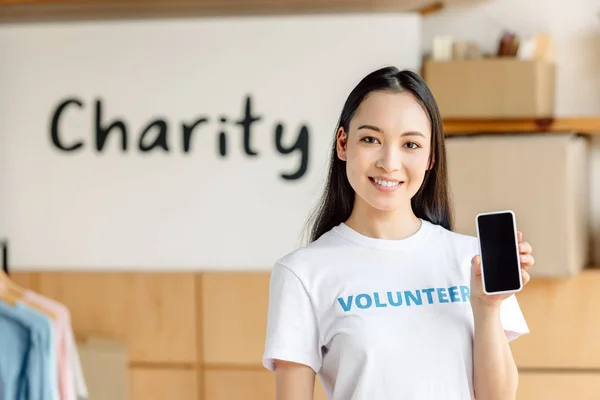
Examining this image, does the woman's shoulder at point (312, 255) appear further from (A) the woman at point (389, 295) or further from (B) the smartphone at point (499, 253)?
(B) the smartphone at point (499, 253)

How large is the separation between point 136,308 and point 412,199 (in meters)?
1.75

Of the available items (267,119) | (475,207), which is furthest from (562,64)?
(267,119)

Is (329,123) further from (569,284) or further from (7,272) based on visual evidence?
(7,272)

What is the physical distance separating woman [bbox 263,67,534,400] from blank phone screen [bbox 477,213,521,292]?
0.07 feet

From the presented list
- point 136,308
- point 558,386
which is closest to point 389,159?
point 558,386

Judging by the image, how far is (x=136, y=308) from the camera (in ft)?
9.58

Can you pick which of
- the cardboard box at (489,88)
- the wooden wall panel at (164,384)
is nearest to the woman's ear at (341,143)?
the cardboard box at (489,88)

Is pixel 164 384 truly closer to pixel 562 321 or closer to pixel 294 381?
pixel 562 321

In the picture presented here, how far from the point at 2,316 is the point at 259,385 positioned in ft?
2.79

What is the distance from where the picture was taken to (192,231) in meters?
2.89

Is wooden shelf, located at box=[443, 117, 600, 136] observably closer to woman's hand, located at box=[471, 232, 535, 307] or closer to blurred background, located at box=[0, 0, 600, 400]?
blurred background, located at box=[0, 0, 600, 400]

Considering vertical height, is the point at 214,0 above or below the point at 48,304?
above

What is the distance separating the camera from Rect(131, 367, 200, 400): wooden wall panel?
2904 mm

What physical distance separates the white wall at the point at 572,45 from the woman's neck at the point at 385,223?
181cm
